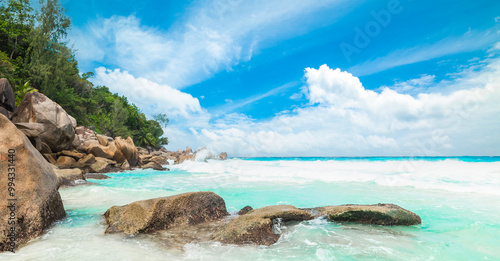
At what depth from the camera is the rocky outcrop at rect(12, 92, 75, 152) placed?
13312 millimetres

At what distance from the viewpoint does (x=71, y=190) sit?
28.5 ft

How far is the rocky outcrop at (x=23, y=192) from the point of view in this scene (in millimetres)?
3723

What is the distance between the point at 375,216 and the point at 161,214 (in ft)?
14.9

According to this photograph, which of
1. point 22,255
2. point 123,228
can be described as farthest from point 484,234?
point 22,255

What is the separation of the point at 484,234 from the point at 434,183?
25.5 feet

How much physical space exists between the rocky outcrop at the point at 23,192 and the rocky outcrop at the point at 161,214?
1114 millimetres

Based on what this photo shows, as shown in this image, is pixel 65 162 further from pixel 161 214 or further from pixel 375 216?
pixel 375 216

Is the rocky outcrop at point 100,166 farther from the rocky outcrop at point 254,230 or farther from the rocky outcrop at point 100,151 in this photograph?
the rocky outcrop at point 254,230

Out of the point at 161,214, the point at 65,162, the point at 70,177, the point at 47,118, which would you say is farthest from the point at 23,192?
the point at 65,162

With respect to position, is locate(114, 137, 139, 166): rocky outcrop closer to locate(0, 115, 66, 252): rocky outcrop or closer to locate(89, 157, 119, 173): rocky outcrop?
locate(89, 157, 119, 173): rocky outcrop

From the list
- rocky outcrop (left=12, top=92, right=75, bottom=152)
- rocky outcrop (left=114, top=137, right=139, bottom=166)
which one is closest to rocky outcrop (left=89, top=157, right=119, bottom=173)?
rocky outcrop (left=12, top=92, right=75, bottom=152)

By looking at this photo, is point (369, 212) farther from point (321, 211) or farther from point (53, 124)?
point (53, 124)

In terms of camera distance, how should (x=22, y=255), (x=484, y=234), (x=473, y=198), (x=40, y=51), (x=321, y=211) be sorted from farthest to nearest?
1. (x=40, y=51)
2. (x=473, y=198)
3. (x=321, y=211)
4. (x=484, y=234)
5. (x=22, y=255)

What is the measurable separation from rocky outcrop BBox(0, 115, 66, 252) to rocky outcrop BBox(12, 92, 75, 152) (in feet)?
38.9
